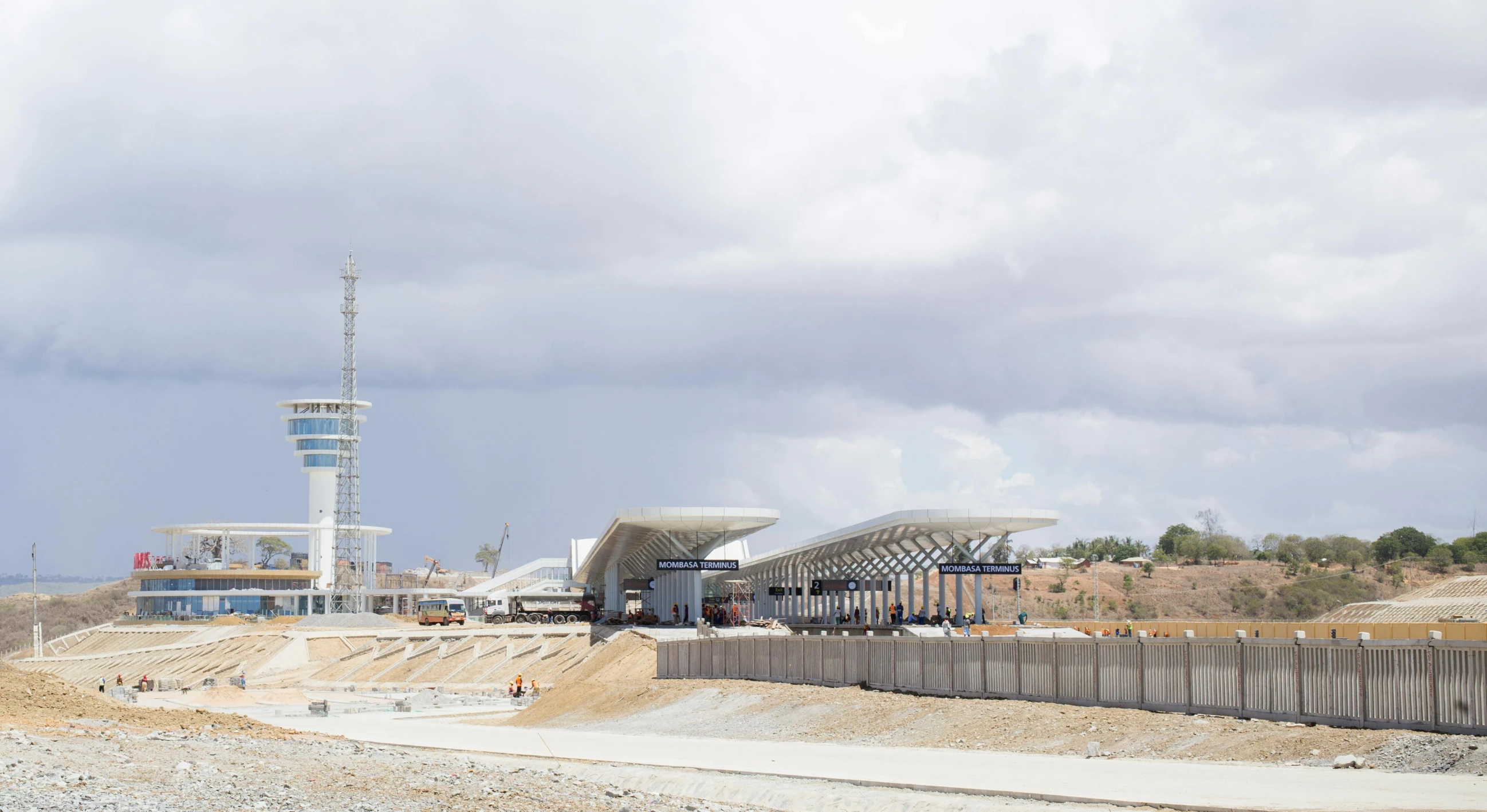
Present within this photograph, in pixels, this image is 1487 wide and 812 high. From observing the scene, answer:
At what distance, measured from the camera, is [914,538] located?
2606 inches

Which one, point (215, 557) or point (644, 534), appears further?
point (215, 557)

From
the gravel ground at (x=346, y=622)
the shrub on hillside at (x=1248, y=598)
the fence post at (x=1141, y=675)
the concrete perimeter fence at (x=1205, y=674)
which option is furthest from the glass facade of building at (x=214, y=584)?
the fence post at (x=1141, y=675)

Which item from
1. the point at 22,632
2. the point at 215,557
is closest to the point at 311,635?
the point at 215,557

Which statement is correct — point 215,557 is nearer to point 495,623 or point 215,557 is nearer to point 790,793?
point 495,623

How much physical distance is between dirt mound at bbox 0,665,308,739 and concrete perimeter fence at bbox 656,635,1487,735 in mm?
14258

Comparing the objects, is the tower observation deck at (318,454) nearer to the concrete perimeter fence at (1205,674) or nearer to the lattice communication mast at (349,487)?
the lattice communication mast at (349,487)

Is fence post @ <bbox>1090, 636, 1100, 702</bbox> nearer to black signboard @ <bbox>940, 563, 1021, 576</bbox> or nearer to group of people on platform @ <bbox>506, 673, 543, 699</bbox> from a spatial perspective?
group of people on platform @ <bbox>506, 673, 543, 699</bbox>

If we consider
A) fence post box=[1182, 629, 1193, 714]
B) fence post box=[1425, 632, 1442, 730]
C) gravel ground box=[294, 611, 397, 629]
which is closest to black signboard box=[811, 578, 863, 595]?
gravel ground box=[294, 611, 397, 629]

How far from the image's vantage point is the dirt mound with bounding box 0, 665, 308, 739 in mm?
25516

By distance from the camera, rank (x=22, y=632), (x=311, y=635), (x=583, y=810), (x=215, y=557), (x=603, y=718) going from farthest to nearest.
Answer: (x=22, y=632) → (x=215, y=557) → (x=311, y=635) → (x=603, y=718) → (x=583, y=810)

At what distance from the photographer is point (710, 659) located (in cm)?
4084

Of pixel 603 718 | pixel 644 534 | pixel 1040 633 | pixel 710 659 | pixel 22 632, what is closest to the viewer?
pixel 603 718

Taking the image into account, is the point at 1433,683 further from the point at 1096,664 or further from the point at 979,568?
the point at 979,568

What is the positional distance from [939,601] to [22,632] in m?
144
